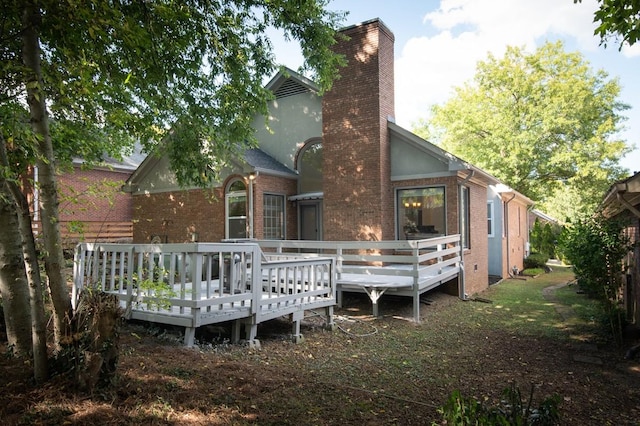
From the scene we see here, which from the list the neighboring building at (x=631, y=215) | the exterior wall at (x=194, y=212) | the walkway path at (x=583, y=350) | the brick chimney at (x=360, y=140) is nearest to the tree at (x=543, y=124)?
the walkway path at (x=583, y=350)

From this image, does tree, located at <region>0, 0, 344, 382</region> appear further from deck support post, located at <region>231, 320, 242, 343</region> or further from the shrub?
the shrub

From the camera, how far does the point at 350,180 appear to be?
12.2 meters

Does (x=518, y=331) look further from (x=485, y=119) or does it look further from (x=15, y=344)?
(x=485, y=119)

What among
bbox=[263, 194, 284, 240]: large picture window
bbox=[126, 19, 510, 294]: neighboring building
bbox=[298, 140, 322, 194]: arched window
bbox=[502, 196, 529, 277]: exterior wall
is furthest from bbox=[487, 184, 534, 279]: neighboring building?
bbox=[263, 194, 284, 240]: large picture window

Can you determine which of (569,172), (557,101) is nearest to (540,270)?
(569,172)

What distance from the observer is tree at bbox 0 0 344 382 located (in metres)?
3.73

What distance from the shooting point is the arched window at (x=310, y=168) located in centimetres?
1397

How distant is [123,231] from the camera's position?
64.7 ft

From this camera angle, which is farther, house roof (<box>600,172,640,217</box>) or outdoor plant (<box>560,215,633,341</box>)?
outdoor plant (<box>560,215,633,341</box>)

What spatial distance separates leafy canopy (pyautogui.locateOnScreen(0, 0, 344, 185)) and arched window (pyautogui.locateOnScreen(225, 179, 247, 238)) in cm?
404

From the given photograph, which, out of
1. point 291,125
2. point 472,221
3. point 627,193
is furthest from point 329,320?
point 291,125

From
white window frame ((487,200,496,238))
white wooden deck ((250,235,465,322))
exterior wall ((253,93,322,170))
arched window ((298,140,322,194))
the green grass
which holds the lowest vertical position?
the green grass

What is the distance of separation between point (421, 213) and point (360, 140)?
281cm

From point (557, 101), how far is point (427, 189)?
19.8m
